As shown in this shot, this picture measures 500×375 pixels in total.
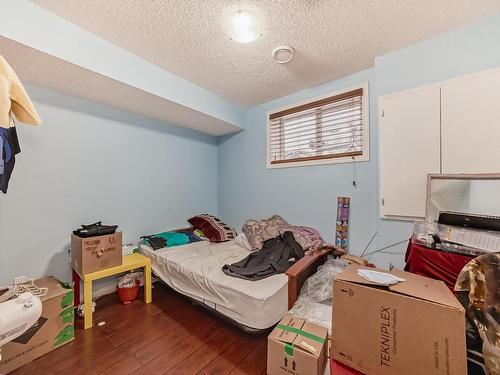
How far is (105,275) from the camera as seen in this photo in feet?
6.14

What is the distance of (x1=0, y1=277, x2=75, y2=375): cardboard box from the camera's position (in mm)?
1348

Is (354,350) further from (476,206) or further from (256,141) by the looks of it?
(256,141)

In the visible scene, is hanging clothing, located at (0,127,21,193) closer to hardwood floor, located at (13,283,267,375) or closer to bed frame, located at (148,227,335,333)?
hardwood floor, located at (13,283,267,375)

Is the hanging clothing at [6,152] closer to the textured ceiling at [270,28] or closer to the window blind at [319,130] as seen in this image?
the textured ceiling at [270,28]

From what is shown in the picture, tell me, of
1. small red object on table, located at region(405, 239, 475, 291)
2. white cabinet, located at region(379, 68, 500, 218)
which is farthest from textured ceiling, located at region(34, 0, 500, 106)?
small red object on table, located at region(405, 239, 475, 291)

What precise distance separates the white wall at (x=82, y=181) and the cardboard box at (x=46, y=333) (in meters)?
0.39

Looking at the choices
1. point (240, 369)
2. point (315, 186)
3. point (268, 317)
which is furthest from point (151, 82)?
point (240, 369)

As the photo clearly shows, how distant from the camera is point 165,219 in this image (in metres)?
2.86

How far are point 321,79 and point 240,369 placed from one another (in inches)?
104

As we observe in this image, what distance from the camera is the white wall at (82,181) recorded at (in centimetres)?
184

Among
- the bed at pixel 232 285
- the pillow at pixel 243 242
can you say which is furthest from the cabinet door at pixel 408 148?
the pillow at pixel 243 242

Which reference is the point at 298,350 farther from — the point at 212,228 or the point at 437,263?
the point at 212,228

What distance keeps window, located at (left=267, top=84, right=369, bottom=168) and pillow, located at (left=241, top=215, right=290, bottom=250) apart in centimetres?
74

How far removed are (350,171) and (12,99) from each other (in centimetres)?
260
